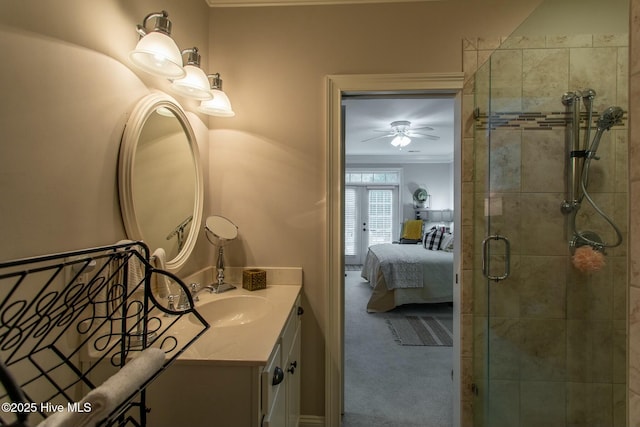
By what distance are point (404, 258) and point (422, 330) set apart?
967 millimetres

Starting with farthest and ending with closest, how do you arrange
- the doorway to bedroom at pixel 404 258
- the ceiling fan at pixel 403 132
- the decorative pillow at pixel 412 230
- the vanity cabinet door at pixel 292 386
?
the decorative pillow at pixel 412 230, the ceiling fan at pixel 403 132, the doorway to bedroom at pixel 404 258, the vanity cabinet door at pixel 292 386

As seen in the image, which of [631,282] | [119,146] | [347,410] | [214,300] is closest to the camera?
[631,282]

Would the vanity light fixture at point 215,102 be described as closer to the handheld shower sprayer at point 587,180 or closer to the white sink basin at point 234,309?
the white sink basin at point 234,309

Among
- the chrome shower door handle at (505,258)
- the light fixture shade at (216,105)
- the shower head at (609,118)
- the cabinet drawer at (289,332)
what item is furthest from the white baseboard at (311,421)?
the shower head at (609,118)

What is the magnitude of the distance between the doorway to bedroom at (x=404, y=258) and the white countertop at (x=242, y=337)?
69cm

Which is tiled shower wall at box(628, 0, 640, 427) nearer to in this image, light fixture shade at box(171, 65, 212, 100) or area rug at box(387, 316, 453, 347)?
light fixture shade at box(171, 65, 212, 100)

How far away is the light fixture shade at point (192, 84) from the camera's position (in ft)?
4.05

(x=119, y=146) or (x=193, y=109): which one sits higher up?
(x=193, y=109)

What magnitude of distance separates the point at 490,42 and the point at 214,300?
80.1 inches

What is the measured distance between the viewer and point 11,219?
0.68m

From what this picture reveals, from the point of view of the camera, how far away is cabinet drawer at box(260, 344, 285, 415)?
897 mm

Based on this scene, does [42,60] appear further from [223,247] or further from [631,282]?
[631,282]

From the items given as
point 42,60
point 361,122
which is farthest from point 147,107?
point 361,122

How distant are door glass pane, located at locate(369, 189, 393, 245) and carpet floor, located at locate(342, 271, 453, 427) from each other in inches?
131
